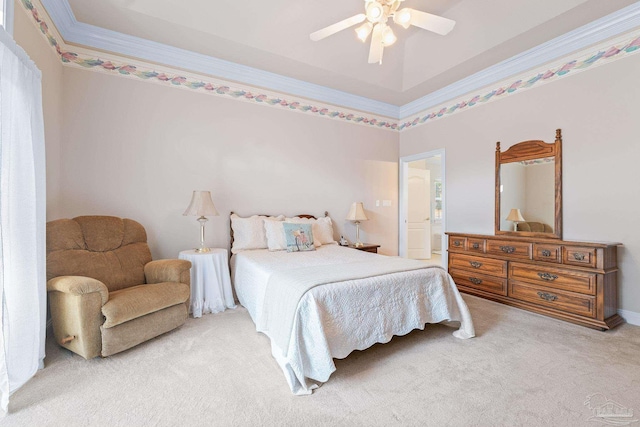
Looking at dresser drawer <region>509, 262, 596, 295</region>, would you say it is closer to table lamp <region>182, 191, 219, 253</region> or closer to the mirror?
the mirror

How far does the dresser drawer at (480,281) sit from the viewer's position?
3346 mm

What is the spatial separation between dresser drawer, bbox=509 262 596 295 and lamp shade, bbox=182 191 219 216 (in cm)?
345

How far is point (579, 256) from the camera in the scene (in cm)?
278

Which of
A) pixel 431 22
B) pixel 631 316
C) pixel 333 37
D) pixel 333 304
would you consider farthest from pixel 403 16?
pixel 631 316

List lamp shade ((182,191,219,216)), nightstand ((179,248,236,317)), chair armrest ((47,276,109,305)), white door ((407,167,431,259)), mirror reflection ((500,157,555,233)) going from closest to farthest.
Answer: chair armrest ((47,276,109,305)) < nightstand ((179,248,236,317)) < lamp shade ((182,191,219,216)) < mirror reflection ((500,157,555,233)) < white door ((407,167,431,259))

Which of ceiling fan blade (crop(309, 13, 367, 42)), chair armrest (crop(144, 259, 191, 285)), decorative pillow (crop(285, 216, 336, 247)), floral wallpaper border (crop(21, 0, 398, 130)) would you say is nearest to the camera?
ceiling fan blade (crop(309, 13, 367, 42))

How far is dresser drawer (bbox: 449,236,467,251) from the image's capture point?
3781 millimetres

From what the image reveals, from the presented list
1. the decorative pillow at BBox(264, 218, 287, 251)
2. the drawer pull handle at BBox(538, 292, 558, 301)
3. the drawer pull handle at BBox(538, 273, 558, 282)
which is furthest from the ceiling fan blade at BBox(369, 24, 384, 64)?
the drawer pull handle at BBox(538, 292, 558, 301)

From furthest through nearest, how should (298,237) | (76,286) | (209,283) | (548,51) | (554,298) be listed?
1. (298,237)
2. (548,51)
3. (209,283)
4. (554,298)
5. (76,286)

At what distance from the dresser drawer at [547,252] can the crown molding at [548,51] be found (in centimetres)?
211

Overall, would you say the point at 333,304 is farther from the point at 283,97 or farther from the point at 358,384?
the point at 283,97

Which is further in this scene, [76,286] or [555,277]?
[555,277]

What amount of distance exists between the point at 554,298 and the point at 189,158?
429 centimetres

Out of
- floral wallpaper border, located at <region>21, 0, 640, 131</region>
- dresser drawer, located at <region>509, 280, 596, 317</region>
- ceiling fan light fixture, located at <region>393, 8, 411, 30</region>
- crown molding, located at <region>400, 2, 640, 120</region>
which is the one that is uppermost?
crown molding, located at <region>400, 2, 640, 120</region>
